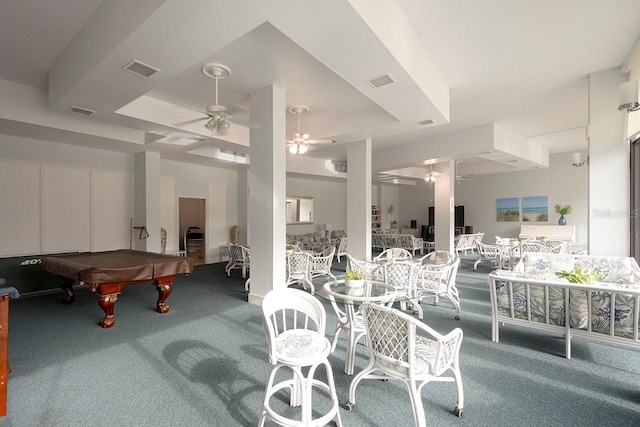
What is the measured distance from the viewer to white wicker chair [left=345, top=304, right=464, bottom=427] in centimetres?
188

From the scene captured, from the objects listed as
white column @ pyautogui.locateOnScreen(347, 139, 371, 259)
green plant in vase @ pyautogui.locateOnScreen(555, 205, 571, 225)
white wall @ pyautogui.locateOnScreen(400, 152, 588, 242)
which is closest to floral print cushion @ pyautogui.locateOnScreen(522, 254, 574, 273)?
white column @ pyautogui.locateOnScreen(347, 139, 371, 259)

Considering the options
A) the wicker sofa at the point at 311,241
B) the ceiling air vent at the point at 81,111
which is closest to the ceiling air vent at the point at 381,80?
the ceiling air vent at the point at 81,111

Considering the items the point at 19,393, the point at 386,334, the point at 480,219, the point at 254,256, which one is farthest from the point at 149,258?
the point at 480,219

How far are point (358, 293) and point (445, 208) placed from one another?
702 centimetres

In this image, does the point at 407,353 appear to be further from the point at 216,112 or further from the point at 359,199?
the point at 359,199

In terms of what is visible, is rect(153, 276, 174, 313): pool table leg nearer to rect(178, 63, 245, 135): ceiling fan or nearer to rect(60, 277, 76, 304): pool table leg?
rect(60, 277, 76, 304): pool table leg

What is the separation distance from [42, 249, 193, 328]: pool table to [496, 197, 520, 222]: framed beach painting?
11.9m

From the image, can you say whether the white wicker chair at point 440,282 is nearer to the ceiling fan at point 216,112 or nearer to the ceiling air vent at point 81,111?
the ceiling fan at point 216,112

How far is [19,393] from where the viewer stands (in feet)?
7.95

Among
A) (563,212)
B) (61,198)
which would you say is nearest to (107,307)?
(61,198)

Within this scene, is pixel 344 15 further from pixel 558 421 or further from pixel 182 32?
pixel 558 421

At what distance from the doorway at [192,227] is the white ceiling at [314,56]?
4531 millimetres

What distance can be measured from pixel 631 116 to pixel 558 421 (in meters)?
3.80

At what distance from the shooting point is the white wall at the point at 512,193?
10391 mm
